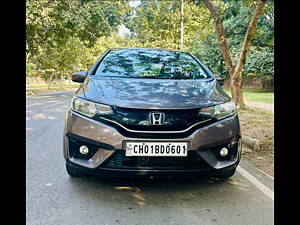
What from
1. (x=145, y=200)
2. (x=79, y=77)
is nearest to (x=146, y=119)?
(x=145, y=200)

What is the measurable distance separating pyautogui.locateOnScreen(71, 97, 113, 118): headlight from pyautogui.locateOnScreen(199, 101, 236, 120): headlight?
0.90m

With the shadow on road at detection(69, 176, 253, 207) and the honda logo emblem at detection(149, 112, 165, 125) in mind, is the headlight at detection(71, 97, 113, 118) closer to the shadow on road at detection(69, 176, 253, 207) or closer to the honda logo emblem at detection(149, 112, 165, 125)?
the honda logo emblem at detection(149, 112, 165, 125)

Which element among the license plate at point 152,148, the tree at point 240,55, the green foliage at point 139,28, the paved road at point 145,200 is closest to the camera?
the paved road at point 145,200

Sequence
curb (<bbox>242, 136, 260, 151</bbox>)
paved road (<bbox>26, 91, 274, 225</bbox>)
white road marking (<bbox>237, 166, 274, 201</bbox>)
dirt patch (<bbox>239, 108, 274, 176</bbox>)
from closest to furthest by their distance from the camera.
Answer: paved road (<bbox>26, 91, 274, 225</bbox>) < white road marking (<bbox>237, 166, 274, 201</bbox>) < dirt patch (<bbox>239, 108, 274, 176</bbox>) < curb (<bbox>242, 136, 260, 151</bbox>)

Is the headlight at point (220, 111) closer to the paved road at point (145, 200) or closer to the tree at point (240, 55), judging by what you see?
the paved road at point (145, 200)

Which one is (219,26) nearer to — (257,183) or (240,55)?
(240,55)

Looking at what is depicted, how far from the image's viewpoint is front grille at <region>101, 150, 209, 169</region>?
9.21 feet

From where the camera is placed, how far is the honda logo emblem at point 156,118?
9.28ft

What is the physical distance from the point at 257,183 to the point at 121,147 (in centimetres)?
175

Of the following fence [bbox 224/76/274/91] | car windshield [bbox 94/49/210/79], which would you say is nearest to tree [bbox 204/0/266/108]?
car windshield [bbox 94/49/210/79]

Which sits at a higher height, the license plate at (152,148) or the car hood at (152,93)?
the car hood at (152,93)

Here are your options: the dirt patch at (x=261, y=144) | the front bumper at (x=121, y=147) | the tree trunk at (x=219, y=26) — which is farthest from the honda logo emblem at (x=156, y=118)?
the tree trunk at (x=219, y=26)

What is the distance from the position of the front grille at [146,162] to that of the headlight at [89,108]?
1.35 ft
